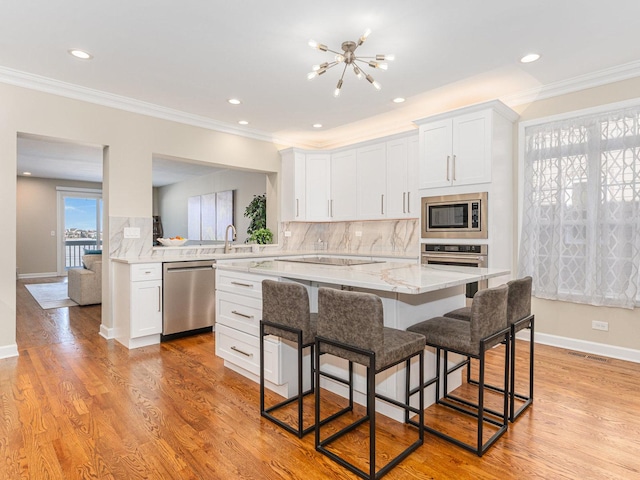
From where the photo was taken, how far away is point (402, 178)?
4.80m

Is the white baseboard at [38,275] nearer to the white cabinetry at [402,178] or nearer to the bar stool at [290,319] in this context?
the white cabinetry at [402,178]

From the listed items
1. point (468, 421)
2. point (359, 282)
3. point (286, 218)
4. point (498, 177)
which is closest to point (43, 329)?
point (286, 218)

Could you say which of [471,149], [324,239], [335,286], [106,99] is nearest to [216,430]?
[335,286]

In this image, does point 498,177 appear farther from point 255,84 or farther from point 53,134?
point 53,134

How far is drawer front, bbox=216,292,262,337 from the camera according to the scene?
266 centimetres

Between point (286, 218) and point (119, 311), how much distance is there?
2.62 meters

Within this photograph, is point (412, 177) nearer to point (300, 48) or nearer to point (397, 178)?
point (397, 178)

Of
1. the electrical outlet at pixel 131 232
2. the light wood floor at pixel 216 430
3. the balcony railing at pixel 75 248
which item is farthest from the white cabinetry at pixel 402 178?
the balcony railing at pixel 75 248

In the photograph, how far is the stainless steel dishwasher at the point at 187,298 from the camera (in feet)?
12.9

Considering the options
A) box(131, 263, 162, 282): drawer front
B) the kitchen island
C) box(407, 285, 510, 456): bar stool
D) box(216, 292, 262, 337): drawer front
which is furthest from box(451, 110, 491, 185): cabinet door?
box(131, 263, 162, 282): drawer front

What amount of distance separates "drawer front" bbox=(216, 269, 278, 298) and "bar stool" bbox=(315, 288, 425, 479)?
81 cm

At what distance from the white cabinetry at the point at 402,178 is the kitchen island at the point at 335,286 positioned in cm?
213

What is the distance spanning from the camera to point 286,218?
5.69 metres

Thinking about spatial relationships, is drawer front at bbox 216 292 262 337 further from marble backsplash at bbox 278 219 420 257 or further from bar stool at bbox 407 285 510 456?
marble backsplash at bbox 278 219 420 257
